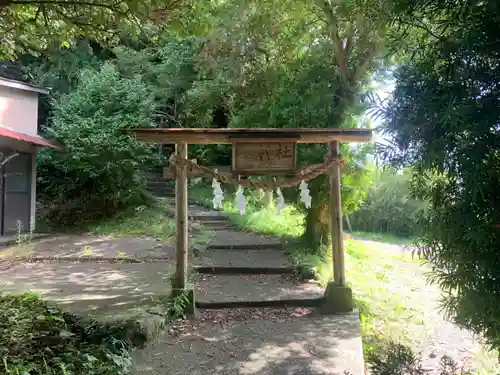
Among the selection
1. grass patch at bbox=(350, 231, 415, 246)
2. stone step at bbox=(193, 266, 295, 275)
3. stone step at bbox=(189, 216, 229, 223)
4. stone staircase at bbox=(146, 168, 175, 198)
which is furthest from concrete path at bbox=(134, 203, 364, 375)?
grass patch at bbox=(350, 231, 415, 246)

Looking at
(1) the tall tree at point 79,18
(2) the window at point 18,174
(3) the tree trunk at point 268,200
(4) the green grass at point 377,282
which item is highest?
(1) the tall tree at point 79,18

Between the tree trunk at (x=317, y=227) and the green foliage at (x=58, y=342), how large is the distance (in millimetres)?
4886

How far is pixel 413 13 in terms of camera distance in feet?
8.94

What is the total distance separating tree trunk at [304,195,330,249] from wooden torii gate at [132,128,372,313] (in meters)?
2.99

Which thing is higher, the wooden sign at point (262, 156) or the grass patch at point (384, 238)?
the wooden sign at point (262, 156)

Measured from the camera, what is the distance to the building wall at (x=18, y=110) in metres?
10.9

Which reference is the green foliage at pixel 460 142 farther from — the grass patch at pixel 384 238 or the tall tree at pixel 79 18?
the grass patch at pixel 384 238

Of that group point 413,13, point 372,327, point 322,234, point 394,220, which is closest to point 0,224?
point 322,234

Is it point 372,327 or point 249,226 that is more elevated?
point 249,226

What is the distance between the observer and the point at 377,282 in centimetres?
922

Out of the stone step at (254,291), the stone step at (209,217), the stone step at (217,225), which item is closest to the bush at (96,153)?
the stone step at (209,217)

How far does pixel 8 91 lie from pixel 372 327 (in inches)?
Answer: 400

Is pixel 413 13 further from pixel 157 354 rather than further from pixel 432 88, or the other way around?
pixel 157 354

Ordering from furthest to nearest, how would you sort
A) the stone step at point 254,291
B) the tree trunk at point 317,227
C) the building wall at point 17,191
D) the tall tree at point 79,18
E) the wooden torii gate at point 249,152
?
the building wall at point 17,191
the tree trunk at point 317,227
the stone step at point 254,291
the wooden torii gate at point 249,152
the tall tree at point 79,18
